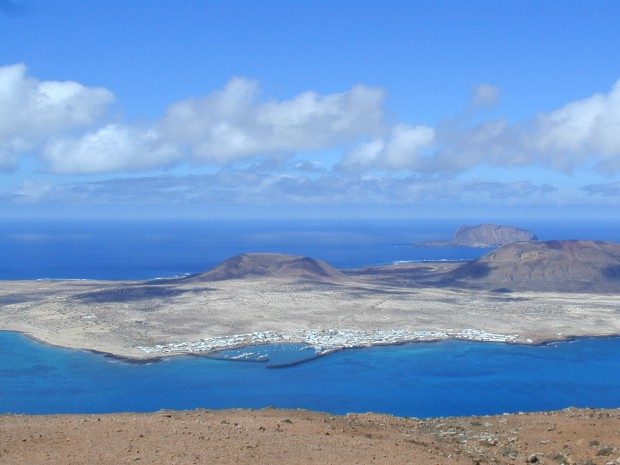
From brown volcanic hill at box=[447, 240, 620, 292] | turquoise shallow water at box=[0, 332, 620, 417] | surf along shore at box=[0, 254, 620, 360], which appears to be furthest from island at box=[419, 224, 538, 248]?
turquoise shallow water at box=[0, 332, 620, 417]

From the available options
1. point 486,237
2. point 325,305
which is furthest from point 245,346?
point 486,237

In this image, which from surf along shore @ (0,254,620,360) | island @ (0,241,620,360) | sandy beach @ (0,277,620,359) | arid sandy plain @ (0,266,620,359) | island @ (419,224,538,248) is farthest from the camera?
island @ (419,224,538,248)

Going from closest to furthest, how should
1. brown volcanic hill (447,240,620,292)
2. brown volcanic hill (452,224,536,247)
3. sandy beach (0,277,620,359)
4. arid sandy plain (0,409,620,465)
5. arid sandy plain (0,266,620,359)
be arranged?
arid sandy plain (0,409,620,465)
sandy beach (0,277,620,359)
arid sandy plain (0,266,620,359)
brown volcanic hill (447,240,620,292)
brown volcanic hill (452,224,536,247)

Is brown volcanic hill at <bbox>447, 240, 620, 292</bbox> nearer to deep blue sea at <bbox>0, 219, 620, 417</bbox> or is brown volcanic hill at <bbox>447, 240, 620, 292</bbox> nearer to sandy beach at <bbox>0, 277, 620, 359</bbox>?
sandy beach at <bbox>0, 277, 620, 359</bbox>

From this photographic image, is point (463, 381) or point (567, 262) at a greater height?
point (567, 262)

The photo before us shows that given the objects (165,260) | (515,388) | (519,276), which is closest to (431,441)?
(515,388)

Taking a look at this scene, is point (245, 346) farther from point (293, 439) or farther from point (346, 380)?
point (293, 439)

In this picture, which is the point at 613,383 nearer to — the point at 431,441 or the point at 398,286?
the point at 431,441
